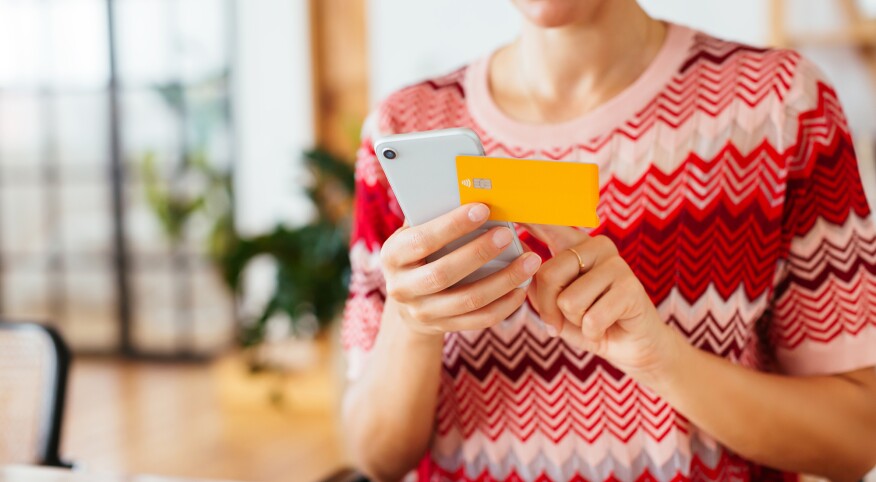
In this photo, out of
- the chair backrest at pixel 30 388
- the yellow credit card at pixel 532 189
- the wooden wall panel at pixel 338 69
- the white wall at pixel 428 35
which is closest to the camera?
the yellow credit card at pixel 532 189

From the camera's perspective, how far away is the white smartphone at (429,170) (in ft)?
2.16

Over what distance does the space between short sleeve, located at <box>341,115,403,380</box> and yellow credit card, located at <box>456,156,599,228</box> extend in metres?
0.30

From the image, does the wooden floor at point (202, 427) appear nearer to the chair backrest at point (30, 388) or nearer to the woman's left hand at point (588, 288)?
the chair backrest at point (30, 388)

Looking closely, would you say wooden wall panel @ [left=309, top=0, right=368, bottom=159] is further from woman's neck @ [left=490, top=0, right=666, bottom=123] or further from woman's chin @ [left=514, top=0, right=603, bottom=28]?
woman's chin @ [left=514, top=0, right=603, bottom=28]

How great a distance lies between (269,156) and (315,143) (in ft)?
0.83

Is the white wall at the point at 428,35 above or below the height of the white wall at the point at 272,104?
above

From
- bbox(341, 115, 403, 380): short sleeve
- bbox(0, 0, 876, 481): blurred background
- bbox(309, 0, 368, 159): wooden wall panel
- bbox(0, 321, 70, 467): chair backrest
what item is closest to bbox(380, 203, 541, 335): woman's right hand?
bbox(341, 115, 403, 380): short sleeve

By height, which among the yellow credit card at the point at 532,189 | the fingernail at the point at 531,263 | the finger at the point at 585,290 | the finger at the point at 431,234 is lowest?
the finger at the point at 585,290

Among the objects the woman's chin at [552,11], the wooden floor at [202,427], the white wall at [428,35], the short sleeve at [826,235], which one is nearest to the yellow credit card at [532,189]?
the woman's chin at [552,11]

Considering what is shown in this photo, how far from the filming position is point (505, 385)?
0.95 metres

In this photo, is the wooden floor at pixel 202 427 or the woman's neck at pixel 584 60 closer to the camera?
the woman's neck at pixel 584 60

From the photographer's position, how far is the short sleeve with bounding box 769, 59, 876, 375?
0.86 metres

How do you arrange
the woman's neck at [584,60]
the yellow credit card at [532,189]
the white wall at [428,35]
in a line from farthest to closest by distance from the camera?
the white wall at [428,35], the woman's neck at [584,60], the yellow credit card at [532,189]

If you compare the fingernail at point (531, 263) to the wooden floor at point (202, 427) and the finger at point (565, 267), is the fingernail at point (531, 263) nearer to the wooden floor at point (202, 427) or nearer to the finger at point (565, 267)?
the finger at point (565, 267)
